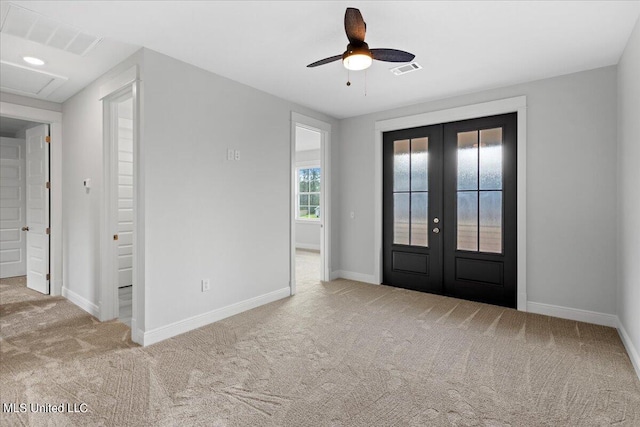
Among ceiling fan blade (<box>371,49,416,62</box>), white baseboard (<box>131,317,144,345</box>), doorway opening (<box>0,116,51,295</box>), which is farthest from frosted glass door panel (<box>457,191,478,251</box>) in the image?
doorway opening (<box>0,116,51,295</box>)

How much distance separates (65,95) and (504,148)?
566cm

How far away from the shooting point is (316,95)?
4387 mm

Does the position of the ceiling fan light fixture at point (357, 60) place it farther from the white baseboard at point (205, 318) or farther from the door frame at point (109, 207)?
the white baseboard at point (205, 318)

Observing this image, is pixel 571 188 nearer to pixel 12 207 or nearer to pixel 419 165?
pixel 419 165

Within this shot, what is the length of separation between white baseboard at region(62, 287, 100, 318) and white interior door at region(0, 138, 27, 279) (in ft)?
7.15

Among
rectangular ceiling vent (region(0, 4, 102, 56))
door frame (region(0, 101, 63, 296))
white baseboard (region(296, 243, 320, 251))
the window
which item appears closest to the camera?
rectangular ceiling vent (region(0, 4, 102, 56))

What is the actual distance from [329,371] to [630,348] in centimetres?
253

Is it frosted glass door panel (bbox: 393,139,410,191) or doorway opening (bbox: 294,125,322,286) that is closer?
frosted glass door panel (bbox: 393,139,410,191)

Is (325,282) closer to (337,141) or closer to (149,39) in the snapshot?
(337,141)

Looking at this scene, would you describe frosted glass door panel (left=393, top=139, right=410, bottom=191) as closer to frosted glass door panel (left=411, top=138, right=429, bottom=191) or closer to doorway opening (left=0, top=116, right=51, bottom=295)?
frosted glass door panel (left=411, top=138, right=429, bottom=191)

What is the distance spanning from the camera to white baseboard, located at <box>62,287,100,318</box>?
3.84 m

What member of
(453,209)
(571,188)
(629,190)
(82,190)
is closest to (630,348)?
(629,190)

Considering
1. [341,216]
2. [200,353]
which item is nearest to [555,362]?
[200,353]

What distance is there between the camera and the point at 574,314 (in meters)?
3.66
